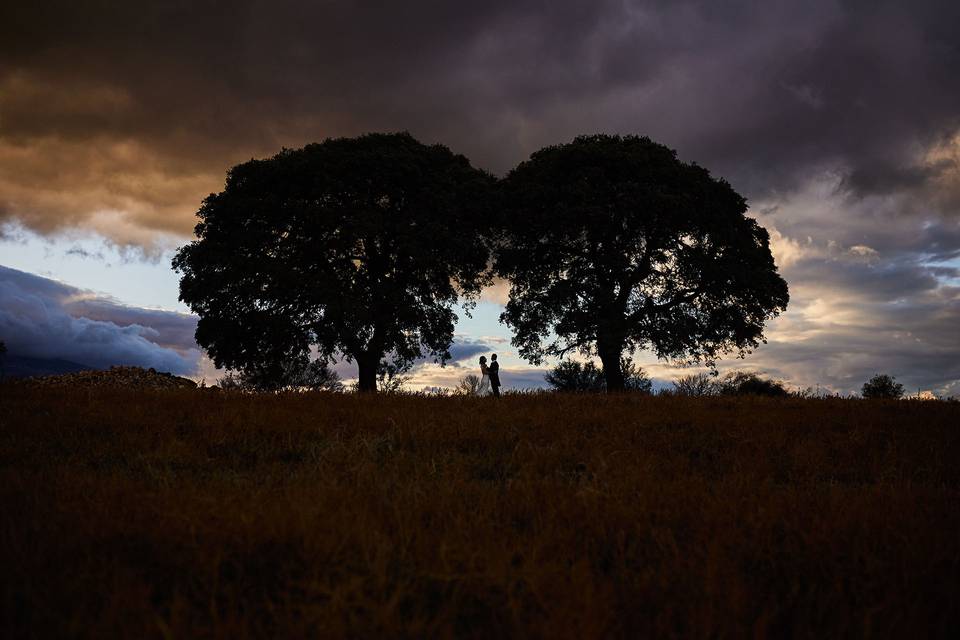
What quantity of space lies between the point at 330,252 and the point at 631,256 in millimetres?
14653

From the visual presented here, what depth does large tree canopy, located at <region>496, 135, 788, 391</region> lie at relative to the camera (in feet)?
86.2

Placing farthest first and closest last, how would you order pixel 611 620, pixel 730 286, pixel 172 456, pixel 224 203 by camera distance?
pixel 224 203, pixel 730 286, pixel 172 456, pixel 611 620

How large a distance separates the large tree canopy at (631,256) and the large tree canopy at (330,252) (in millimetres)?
4045

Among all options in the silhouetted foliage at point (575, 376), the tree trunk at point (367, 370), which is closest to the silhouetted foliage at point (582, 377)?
the silhouetted foliage at point (575, 376)

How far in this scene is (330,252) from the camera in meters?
28.9

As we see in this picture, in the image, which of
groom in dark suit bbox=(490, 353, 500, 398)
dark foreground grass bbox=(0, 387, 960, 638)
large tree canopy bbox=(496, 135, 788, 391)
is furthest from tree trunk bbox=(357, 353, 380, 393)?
dark foreground grass bbox=(0, 387, 960, 638)

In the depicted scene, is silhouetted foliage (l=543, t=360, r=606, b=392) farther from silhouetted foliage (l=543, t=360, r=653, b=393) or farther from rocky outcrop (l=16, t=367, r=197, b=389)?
rocky outcrop (l=16, t=367, r=197, b=389)

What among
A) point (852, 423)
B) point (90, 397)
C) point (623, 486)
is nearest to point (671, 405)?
point (852, 423)

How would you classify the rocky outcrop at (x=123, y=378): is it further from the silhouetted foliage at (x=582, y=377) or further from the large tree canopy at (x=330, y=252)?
the silhouetted foliage at (x=582, y=377)

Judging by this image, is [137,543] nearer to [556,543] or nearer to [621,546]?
[556,543]

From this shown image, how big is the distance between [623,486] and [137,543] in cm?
364

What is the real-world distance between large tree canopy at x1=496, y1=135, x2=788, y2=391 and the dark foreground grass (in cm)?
1943

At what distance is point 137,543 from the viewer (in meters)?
3.39

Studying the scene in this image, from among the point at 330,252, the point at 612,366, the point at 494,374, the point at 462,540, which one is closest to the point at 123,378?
the point at 330,252
